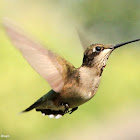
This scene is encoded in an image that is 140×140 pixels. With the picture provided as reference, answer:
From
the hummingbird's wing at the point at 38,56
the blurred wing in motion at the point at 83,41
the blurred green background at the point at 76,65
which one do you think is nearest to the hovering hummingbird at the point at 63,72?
the hummingbird's wing at the point at 38,56

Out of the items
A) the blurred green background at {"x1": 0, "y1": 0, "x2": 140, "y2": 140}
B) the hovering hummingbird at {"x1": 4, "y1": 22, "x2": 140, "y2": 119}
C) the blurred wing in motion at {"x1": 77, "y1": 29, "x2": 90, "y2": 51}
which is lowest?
the hovering hummingbird at {"x1": 4, "y1": 22, "x2": 140, "y2": 119}

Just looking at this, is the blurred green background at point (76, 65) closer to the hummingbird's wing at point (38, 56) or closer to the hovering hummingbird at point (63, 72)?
the hovering hummingbird at point (63, 72)

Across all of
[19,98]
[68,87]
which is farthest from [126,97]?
[68,87]

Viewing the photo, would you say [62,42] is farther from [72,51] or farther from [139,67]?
[139,67]

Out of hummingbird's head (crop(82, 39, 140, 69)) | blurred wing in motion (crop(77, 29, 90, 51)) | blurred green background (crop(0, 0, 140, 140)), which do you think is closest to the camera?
hummingbird's head (crop(82, 39, 140, 69))

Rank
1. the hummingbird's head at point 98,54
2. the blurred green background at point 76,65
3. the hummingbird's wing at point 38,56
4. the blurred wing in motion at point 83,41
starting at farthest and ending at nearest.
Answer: the blurred green background at point 76,65, the blurred wing in motion at point 83,41, the hummingbird's head at point 98,54, the hummingbird's wing at point 38,56

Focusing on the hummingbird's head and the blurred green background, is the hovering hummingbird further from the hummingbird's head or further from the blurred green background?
the blurred green background

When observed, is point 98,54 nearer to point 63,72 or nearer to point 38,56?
point 63,72

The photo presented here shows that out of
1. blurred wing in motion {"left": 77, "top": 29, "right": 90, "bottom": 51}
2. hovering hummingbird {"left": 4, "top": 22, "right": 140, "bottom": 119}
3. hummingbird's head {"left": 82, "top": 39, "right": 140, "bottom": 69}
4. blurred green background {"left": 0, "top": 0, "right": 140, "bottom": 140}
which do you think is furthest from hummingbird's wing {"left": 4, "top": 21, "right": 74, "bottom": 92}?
blurred green background {"left": 0, "top": 0, "right": 140, "bottom": 140}

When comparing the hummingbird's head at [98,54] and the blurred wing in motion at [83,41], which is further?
the blurred wing in motion at [83,41]
